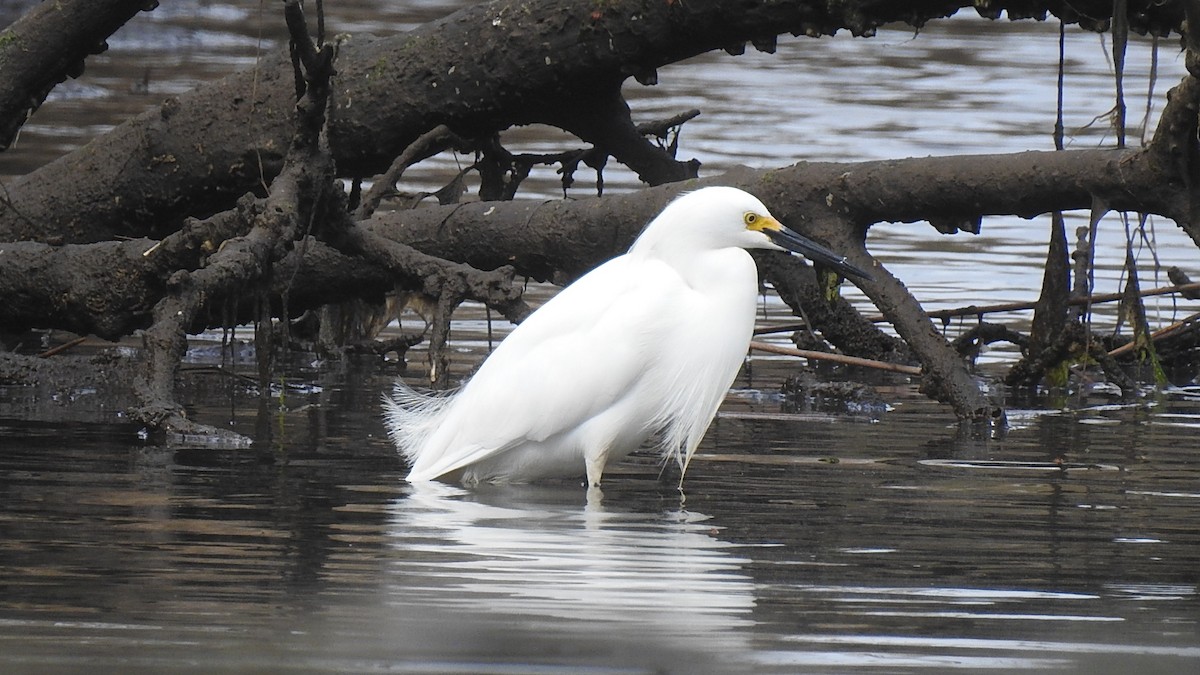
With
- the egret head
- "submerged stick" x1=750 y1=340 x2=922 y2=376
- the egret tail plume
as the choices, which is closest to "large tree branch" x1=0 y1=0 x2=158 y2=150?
the egret tail plume

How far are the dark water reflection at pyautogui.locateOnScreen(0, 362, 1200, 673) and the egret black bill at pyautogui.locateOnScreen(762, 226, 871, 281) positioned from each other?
2.15 ft

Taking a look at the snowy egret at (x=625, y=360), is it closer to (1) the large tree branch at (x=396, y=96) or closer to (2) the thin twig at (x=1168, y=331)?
(1) the large tree branch at (x=396, y=96)

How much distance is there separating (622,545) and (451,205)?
330cm

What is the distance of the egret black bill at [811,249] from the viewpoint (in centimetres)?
672

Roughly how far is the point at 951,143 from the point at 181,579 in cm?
1214

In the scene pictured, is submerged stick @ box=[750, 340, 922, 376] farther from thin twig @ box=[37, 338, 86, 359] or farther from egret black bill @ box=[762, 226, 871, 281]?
thin twig @ box=[37, 338, 86, 359]

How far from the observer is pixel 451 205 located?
8.23m

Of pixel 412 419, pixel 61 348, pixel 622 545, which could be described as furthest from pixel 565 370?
pixel 61 348

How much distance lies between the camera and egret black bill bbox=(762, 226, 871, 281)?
265 inches

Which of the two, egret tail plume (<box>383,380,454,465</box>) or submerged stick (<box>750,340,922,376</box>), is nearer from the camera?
egret tail plume (<box>383,380,454,465</box>)

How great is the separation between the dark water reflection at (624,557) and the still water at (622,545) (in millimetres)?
13

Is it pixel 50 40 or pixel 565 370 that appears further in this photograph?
pixel 50 40

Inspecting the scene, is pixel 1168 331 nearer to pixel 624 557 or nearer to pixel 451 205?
pixel 451 205

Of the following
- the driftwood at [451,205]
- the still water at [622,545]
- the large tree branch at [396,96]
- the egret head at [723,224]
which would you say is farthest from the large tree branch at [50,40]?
the egret head at [723,224]
